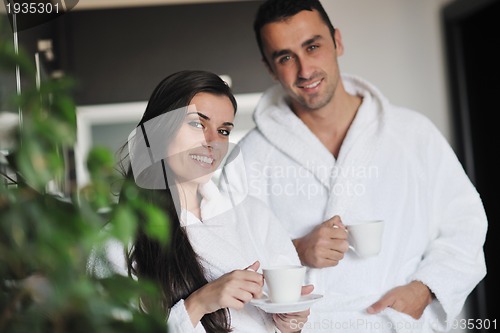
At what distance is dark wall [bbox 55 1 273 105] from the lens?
1440 mm

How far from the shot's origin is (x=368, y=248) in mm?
1331

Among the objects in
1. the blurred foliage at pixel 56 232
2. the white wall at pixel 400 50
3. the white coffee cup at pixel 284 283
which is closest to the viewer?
the blurred foliage at pixel 56 232

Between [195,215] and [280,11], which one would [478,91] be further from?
[195,215]

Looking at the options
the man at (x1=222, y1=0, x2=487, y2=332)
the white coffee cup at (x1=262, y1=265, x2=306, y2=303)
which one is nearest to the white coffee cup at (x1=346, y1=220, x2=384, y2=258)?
the man at (x1=222, y1=0, x2=487, y2=332)

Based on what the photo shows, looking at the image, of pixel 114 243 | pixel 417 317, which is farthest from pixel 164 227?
pixel 417 317

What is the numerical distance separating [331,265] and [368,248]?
0.09m

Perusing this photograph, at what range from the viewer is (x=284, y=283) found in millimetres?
1097

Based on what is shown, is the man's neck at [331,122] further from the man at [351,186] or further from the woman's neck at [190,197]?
the woman's neck at [190,197]

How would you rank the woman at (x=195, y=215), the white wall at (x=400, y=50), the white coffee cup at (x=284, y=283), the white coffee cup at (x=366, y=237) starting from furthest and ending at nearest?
the white wall at (x=400, y=50) → the white coffee cup at (x=366, y=237) → the woman at (x=195, y=215) → the white coffee cup at (x=284, y=283)

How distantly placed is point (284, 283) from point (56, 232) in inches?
25.4

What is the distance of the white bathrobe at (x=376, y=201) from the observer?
1401 mm

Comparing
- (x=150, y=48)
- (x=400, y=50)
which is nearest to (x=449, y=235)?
(x=400, y=50)

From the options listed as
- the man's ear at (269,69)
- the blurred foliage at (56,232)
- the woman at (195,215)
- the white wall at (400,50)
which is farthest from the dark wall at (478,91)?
the blurred foliage at (56,232)

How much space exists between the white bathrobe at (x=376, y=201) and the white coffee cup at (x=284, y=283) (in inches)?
11.0
